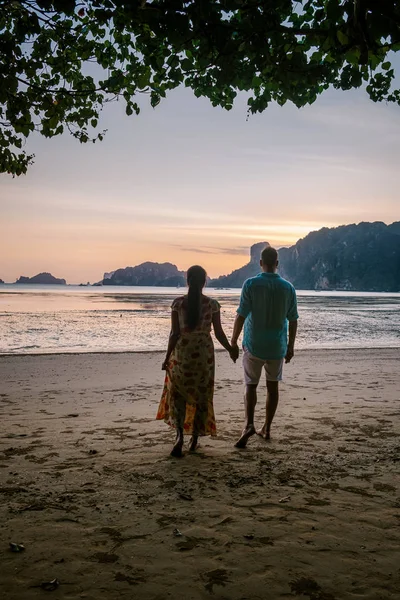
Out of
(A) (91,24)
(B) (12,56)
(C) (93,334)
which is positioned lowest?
(C) (93,334)

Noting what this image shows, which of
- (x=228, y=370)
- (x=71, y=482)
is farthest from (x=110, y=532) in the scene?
(x=228, y=370)

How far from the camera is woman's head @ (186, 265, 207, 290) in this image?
196 inches

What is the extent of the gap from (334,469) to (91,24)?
16.7 ft

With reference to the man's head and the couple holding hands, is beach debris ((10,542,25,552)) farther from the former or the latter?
the man's head

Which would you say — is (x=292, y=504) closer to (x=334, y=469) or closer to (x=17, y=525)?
(x=334, y=469)

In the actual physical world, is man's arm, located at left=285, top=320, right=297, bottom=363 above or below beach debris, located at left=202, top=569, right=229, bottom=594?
above

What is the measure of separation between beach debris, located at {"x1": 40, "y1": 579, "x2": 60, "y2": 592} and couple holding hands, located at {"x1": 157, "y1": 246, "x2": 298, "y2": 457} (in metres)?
2.35

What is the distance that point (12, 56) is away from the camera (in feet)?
13.1

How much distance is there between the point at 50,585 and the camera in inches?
102

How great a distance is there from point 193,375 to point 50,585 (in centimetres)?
262

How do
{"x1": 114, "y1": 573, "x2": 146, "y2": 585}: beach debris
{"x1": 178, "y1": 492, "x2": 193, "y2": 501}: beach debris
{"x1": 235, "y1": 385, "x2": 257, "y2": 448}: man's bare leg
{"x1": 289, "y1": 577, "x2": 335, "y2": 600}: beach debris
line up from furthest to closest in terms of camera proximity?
{"x1": 235, "y1": 385, "x2": 257, "y2": 448}: man's bare leg, {"x1": 178, "y1": 492, "x2": 193, "y2": 501}: beach debris, {"x1": 114, "y1": 573, "x2": 146, "y2": 585}: beach debris, {"x1": 289, "y1": 577, "x2": 335, "y2": 600}: beach debris

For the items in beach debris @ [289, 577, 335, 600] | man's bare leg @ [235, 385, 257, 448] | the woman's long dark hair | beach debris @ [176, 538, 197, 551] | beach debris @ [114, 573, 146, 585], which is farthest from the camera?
man's bare leg @ [235, 385, 257, 448]

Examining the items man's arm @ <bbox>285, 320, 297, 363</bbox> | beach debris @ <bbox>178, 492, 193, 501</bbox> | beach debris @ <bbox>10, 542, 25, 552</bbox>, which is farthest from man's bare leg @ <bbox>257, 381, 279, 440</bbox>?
beach debris @ <bbox>10, 542, 25, 552</bbox>

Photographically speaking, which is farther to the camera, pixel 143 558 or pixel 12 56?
pixel 12 56
